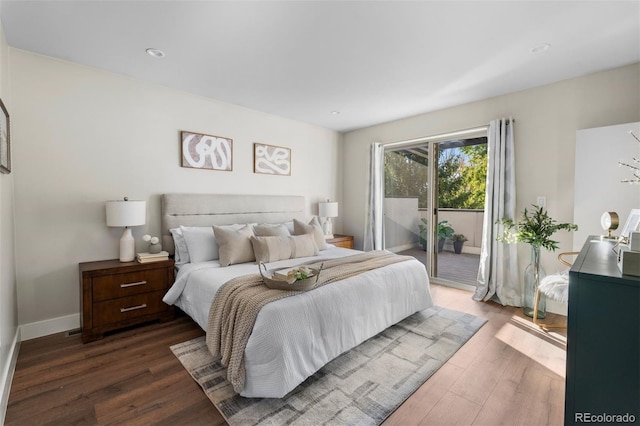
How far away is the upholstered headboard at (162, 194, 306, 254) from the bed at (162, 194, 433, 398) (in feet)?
0.04

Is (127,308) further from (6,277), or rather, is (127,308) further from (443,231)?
(443,231)

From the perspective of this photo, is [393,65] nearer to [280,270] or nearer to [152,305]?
[280,270]

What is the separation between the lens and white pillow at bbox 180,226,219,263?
3.02 m

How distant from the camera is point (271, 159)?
14.2 feet

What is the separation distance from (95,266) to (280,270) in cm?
176

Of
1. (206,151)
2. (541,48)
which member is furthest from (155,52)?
(541,48)

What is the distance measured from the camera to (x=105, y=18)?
2059 mm

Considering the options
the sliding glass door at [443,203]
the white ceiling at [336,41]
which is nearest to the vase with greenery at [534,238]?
the sliding glass door at [443,203]

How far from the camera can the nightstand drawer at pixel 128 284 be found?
2.58 m

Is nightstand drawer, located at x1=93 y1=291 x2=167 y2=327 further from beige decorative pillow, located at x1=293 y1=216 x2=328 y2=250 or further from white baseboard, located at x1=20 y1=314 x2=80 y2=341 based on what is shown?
beige decorative pillow, located at x1=293 y1=216 x2=328 y2=250

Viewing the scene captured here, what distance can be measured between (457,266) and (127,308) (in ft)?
13.9

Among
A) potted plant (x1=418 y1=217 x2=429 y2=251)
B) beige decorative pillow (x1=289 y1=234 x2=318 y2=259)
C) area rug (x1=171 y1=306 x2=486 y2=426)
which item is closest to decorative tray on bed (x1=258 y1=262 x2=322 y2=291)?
area rug (x1=171 y1=306 x2=486 y2=426)

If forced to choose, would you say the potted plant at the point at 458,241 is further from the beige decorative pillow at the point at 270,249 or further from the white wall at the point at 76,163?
the white wall at the point at 76,163

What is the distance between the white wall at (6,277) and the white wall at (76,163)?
0.47ft
